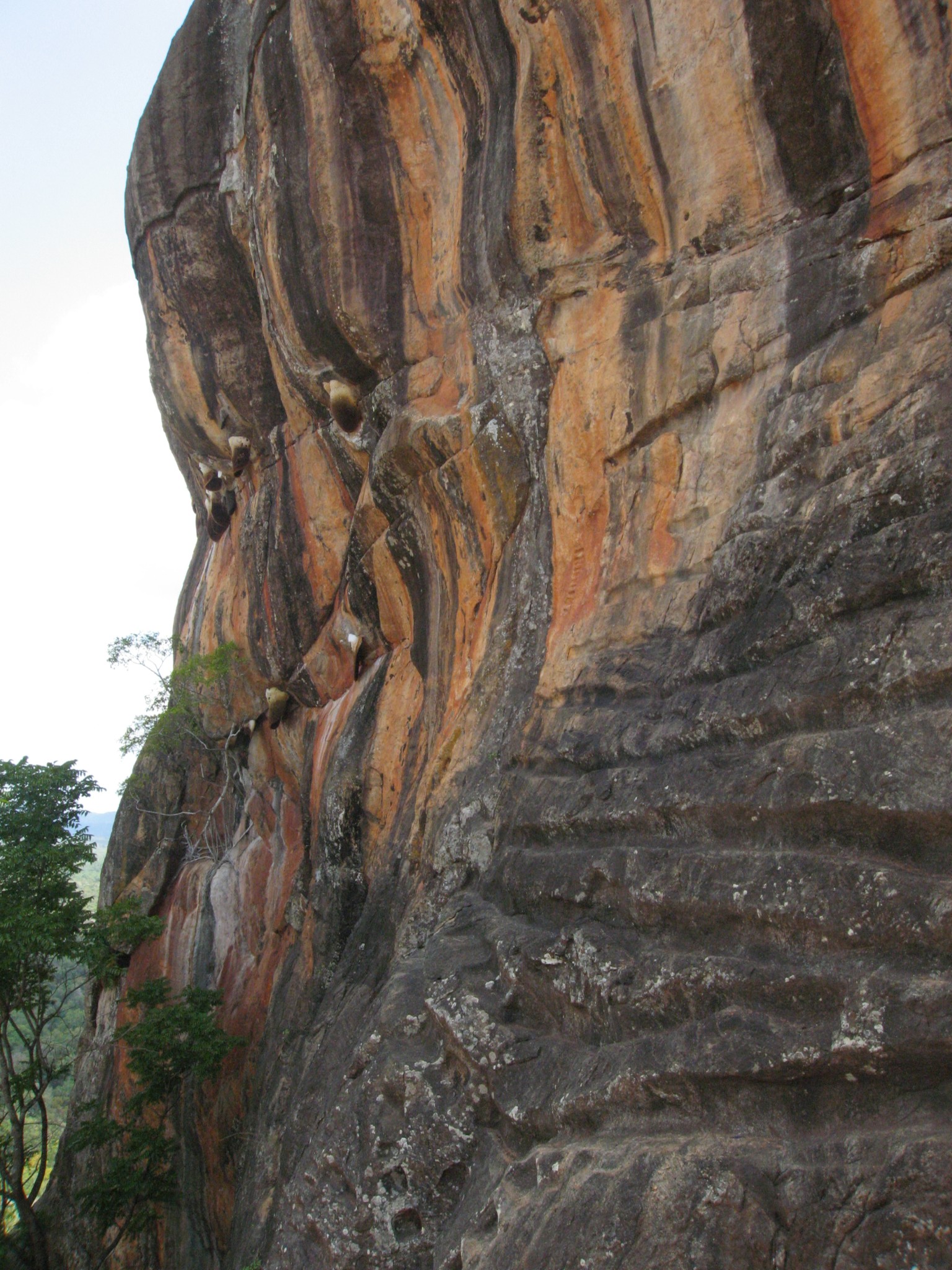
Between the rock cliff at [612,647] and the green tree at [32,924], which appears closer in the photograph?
the rock cliff at [612,647]

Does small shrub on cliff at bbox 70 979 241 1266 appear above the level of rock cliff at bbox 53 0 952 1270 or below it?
below

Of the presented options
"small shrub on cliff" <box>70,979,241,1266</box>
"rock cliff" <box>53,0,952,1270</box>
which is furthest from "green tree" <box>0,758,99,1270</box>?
"rock cliff" <box>53,0,952,1270</box>

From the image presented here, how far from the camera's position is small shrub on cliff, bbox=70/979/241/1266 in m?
12.1

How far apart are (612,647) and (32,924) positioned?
947 cm

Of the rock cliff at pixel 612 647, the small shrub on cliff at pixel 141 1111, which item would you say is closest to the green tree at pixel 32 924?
the small shrub on cliff at pixel 141 1111

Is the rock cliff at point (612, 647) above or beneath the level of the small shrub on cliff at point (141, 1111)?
above

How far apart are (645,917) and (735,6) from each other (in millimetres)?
7188

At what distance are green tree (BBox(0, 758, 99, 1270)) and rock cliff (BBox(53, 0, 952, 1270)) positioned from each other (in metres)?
2.36

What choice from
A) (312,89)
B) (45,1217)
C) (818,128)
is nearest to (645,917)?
(818,128)

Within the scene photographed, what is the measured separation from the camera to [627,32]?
322 inches

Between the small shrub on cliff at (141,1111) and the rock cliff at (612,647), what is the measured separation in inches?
31.0

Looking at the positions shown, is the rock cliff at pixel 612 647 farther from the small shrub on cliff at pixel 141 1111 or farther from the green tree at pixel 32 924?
the green tree at pixel 32 924

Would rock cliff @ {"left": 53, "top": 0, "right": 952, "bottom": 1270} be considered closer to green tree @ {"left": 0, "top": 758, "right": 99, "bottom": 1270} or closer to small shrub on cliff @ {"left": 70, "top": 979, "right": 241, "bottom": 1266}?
small shrub on cliff @ {"left": 70, "top": 979, "right": 241, "bottom": 1266}

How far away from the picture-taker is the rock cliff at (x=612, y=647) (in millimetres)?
4660
